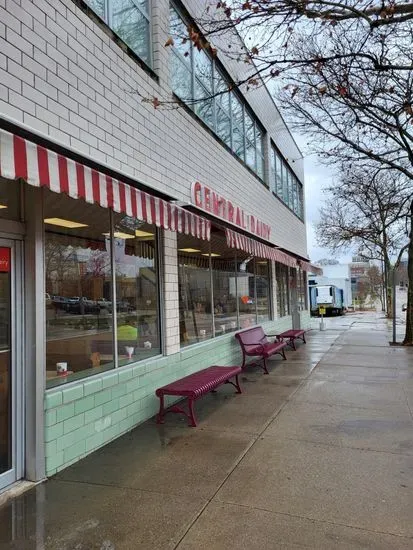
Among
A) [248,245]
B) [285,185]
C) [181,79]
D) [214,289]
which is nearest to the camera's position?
[181,79]

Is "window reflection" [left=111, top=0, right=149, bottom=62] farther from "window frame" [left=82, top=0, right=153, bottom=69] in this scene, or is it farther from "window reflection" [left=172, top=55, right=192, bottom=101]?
"window reflection" [left=172, top=55, right=192, bottom=101]

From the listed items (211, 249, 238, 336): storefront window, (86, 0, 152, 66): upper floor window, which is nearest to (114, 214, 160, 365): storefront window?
(86, 0, 152, 66): upper floor window

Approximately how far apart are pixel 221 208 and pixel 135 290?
318cm

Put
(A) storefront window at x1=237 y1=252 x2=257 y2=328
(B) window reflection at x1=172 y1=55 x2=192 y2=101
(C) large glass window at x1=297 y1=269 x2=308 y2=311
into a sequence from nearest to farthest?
(B) window reflection at x1=172 y1=55 x2=192 y2=101 < (A) storefront window at x1=237 y1=252 x2=257 y2=328 < (C) large glass window at x1=297 y1=269 x2=308 y2=311

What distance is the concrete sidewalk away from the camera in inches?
124

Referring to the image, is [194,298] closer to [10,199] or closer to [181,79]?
[181,79]

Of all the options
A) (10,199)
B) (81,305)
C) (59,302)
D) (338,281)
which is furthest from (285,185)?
(338,281)

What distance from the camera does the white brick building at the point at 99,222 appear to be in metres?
4.02

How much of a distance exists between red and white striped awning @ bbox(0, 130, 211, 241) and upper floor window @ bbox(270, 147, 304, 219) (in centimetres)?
1041

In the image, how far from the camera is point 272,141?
15109 mm

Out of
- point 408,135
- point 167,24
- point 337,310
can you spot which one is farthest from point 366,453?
point 337,310

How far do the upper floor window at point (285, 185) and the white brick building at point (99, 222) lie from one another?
21.0 ft

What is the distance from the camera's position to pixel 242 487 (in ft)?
12.9

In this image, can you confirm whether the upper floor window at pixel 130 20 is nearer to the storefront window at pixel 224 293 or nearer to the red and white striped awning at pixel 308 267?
the storefront window at pixel 224 293
